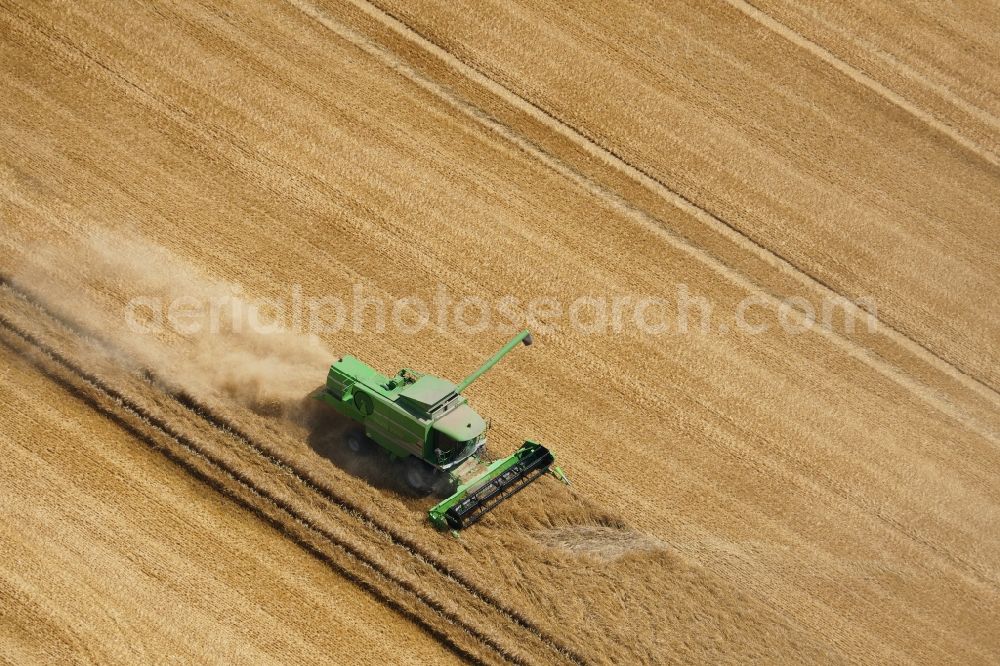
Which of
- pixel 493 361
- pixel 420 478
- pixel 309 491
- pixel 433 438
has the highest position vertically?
pixel 493 361

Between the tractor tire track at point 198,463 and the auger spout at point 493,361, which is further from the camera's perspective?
the auger spout at point 493,361

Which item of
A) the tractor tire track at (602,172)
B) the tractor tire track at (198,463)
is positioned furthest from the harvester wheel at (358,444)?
the tractor tire track at (602,172)

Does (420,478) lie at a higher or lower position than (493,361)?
lower

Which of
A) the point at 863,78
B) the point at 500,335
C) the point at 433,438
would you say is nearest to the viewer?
the point at 433,438

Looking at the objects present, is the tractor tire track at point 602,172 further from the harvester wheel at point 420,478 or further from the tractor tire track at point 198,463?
the tractor tire track at point 198,463

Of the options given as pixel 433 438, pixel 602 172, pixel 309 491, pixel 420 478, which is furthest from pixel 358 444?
pixel 602 172

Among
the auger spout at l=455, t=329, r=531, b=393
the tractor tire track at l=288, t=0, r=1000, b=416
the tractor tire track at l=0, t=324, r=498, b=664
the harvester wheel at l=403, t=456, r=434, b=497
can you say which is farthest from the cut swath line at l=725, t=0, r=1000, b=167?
the tractor tire track at l=0, t=324, r=498, b=664

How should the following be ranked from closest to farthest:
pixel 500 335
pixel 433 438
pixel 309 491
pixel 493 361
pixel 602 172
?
pixel 433 438, pixel 309 491, pixel 493 361, pixel 500 335, pixel 602 172

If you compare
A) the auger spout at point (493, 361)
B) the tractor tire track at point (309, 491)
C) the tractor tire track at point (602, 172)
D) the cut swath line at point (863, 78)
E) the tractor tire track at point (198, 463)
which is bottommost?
the tractor tire track at point (198, 463)

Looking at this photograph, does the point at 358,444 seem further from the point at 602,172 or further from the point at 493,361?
the point at 602,172
